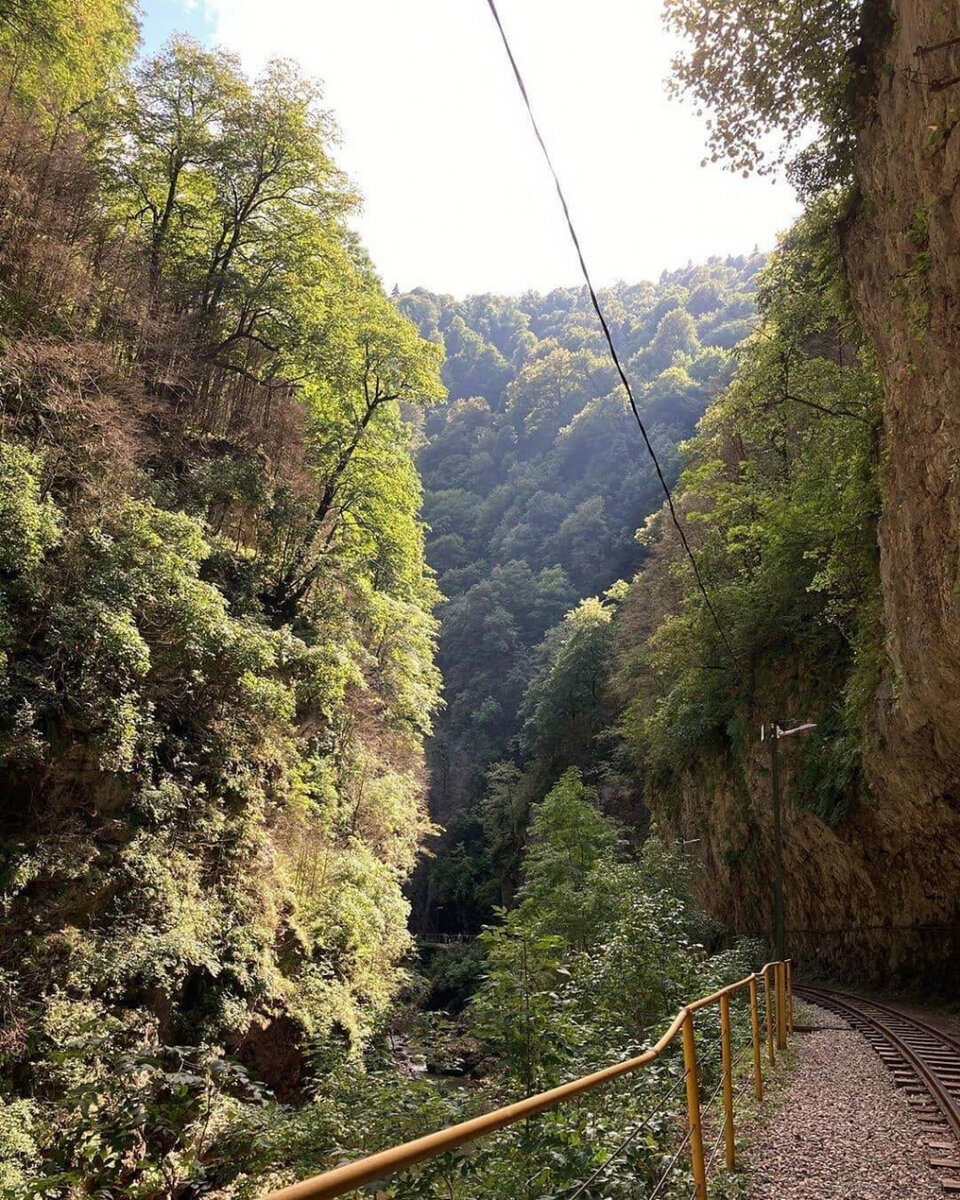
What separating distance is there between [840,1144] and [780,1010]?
4007 mm

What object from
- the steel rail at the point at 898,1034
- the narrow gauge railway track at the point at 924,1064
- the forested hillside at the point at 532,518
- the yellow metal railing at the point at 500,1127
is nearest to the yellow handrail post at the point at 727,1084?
the yellow metal railing at the point at 500,1127

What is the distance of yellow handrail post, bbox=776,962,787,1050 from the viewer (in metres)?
8.67

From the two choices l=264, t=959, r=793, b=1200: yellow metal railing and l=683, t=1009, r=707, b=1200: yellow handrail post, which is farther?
l=683, t=1009, r=707, b=1200: yellow handrail post

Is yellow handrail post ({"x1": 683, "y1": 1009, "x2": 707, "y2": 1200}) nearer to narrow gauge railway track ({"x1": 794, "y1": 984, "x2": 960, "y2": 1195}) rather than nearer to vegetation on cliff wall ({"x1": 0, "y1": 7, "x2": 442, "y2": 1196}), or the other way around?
narrow gauge railway track ({"x1": 794, "y1": 984, "x2": 960, "y2": 1195})

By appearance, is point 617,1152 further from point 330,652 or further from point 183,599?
point 330,652

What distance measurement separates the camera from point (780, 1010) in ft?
29.5

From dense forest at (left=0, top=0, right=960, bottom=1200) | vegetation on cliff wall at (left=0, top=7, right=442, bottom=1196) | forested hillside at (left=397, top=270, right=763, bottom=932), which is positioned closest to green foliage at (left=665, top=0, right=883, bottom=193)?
dense forest at (left=0, top=0, right=960, bottom=1200)

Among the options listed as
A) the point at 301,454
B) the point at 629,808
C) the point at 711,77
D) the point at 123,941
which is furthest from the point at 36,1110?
the point at 629,808

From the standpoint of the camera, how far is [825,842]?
17.9 meters

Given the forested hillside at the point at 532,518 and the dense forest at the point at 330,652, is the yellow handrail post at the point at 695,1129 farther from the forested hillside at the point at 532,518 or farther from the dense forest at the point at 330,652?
the forested hillside at the point at 532,518

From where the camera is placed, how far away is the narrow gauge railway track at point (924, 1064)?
5352 millimetres

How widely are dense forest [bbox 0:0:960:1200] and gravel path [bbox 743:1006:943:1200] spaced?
86 cm

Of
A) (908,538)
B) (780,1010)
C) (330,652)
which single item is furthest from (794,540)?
(780,1010)

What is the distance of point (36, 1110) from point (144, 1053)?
360 centimetres
